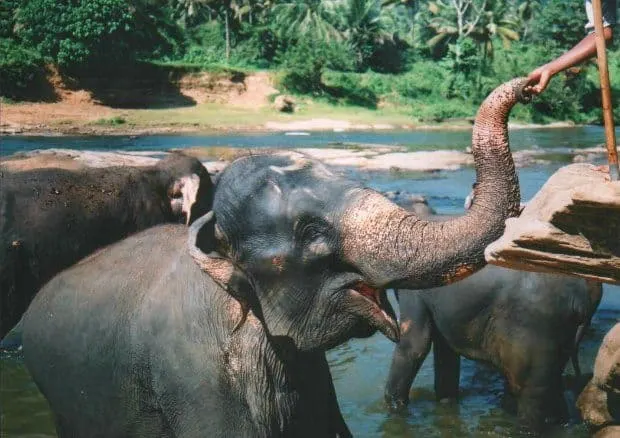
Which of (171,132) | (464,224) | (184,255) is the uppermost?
(464,224)

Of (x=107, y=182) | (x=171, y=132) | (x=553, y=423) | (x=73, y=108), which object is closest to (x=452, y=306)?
(x=553, y=423)

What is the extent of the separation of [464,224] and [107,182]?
6.25 feet

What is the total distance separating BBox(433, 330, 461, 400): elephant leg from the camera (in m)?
5.86

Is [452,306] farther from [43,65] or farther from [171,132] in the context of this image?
[43,65]

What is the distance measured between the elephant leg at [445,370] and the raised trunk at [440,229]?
3.44m

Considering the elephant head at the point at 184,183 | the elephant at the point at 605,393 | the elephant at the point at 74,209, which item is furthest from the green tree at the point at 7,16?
the elephant at the point at 605,393

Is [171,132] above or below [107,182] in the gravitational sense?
below

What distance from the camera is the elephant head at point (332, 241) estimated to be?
7.89 ft

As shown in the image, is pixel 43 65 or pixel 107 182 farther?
pixel 43 65

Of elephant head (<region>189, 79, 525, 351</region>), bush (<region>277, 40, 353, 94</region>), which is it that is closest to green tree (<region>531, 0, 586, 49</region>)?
bush (<region>277, 40, 353, 94</region>)

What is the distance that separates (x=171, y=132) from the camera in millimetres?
32969

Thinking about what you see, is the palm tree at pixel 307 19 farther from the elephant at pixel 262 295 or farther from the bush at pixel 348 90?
the elephant at pixel 262 295

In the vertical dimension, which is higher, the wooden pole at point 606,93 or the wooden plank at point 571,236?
the wooden pole at point 606,93

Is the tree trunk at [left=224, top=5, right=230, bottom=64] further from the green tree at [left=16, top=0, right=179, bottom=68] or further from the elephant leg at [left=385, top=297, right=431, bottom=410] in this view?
the elephant leg at [left=385, top=297, right=431, bottom=410]
